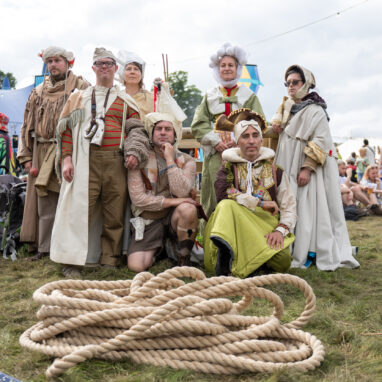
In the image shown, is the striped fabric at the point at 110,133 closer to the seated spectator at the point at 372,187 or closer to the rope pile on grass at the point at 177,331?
the rope pile on grass at the point at 177,331

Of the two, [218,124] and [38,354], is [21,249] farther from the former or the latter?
[38,354]

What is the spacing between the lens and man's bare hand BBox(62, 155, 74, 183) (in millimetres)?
3480

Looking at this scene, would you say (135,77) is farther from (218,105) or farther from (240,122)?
(240,122)

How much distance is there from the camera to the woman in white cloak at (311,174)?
149 inches

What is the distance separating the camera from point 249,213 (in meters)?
3.28

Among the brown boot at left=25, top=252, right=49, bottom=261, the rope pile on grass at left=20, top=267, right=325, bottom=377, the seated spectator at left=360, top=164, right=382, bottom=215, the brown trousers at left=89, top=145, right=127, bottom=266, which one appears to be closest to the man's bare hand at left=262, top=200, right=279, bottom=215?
the brown trousers at left=89, top=145, right=127, bottom=266

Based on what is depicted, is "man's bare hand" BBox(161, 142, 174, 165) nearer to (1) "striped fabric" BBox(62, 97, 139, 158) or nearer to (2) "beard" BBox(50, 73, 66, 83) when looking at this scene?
(1) "striped fabric" BBox(62, 97, 139, 158)

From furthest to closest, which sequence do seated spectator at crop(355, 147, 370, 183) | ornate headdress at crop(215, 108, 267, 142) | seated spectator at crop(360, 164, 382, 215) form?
1. seated spectator at crop(355, 147, 370, 183)
2. seated spectator at crop(360, 164, 382, 215)
3. ornate headdress at crop(215, 108, 267, 142)

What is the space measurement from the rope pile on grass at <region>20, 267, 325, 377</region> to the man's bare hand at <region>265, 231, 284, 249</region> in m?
1.45

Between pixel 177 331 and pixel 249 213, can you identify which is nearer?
pixel 177 331

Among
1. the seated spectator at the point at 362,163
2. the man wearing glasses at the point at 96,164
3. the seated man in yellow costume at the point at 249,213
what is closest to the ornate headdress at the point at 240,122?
the seated man in yellow costume at the point at 249,213

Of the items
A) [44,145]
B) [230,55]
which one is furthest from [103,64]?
[230,55]

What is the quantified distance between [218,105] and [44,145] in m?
1.62

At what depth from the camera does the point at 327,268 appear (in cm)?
365
